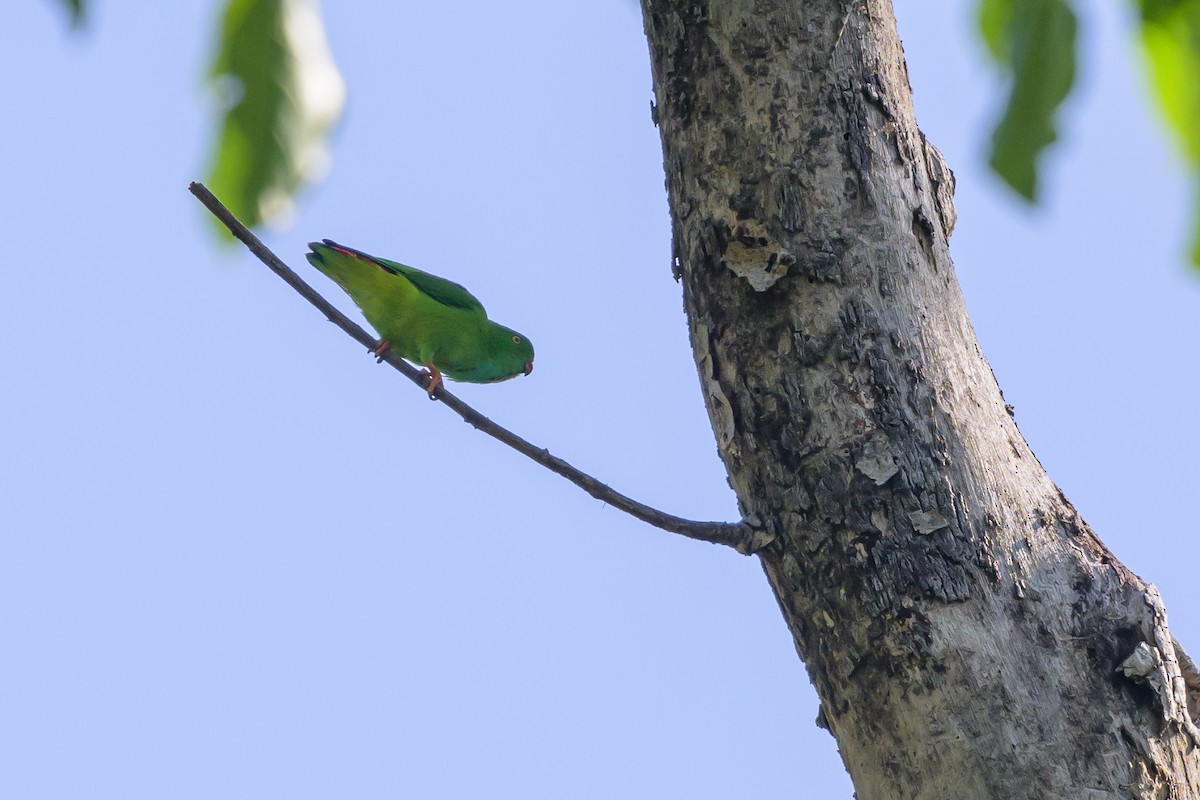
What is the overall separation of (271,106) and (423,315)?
4.91 m

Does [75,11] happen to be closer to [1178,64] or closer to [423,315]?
[1178,64]

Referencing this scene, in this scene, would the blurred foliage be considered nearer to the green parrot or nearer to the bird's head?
the green parrot

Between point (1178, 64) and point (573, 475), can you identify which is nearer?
point (1178, 64)

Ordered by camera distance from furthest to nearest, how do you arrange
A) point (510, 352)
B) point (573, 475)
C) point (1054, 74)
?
point (510, 352) < point (573, 475) < point (1054, 74)

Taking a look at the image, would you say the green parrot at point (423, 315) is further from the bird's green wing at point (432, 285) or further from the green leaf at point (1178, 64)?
the green leaf at point (1178, 64)

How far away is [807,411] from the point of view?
2.61 meters

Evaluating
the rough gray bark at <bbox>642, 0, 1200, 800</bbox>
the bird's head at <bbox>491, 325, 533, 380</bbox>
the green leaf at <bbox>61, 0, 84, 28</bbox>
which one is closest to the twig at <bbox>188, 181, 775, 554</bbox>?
the rough gray bark at <bbox>642, 0, 1200, 800</bbox>

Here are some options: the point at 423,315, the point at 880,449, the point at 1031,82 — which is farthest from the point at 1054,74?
the point at 423,315

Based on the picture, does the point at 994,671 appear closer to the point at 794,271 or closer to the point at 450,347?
the point at 794,271

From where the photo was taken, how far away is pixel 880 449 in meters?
2.54

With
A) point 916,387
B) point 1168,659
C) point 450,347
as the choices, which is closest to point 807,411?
point 916,387

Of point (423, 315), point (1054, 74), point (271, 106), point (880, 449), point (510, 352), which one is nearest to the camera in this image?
point (271, 106)

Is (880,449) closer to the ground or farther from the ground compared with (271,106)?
farther from the ground

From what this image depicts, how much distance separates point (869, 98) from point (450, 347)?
345 cm
